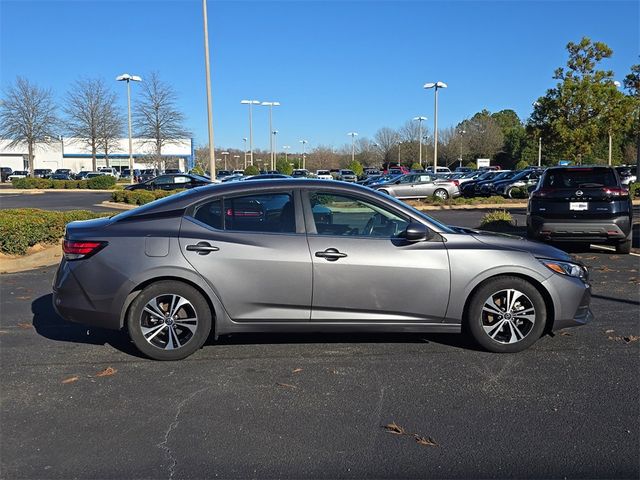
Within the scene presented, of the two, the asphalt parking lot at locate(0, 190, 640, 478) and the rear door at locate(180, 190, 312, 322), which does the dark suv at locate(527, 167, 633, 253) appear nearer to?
the asphalt parking lot at locate(0, 190, 640, 478)

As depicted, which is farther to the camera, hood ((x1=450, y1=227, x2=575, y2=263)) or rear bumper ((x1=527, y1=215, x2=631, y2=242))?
rear bumper ((x1=527, y1=215, x2=631, y2=242))

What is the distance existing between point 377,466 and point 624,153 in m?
77.3

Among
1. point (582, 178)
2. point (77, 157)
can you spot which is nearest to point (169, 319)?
point (582, 178)

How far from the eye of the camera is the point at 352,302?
486 cm

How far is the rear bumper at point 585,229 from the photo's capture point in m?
9.77

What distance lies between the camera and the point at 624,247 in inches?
406

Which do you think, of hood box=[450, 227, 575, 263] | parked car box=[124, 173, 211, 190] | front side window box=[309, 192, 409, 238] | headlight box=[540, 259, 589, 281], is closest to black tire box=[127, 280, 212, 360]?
front side window box=[309, 192, 409, 238]

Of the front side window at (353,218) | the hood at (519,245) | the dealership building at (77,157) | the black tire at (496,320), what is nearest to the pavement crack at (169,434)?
the front side window at (353,218)

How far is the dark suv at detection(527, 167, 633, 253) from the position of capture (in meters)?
9.75

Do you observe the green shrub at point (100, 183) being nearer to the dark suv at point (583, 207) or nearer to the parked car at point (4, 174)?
the parked car at point (4, 174)

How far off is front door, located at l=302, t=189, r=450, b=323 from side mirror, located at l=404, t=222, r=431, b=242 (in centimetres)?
7

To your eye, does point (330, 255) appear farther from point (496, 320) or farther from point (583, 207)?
point (583, 207)

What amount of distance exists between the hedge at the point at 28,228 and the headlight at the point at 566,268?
8.83m

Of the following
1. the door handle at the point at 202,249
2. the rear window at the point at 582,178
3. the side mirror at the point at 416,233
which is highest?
the rear window at the point at 582,178
